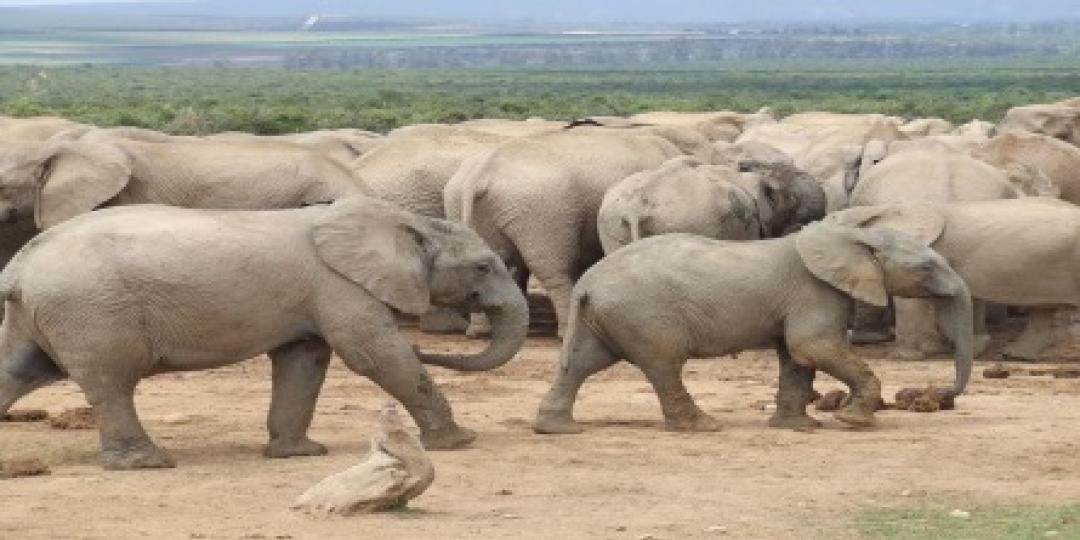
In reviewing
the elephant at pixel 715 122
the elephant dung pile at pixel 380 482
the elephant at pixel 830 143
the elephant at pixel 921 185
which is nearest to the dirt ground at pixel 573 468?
the elephant dung pile at pixel 380 482

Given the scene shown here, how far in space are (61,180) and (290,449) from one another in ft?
15.2

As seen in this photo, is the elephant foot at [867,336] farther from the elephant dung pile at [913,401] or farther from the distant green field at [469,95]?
the distant green field at [469,95]

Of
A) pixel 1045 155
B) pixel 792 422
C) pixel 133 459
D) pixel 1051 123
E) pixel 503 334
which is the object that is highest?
pixel 503 334

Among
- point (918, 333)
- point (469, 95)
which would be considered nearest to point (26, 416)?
point (918, 333)

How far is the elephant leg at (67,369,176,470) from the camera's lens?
12.9m

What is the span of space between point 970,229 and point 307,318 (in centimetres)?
682

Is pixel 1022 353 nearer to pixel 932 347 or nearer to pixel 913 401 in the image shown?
pixel 932 347

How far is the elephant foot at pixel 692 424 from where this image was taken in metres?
14.6

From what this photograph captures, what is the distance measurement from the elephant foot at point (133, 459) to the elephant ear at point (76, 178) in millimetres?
4506

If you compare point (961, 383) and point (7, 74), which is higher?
point (961, 383)

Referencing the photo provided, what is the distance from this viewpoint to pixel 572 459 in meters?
13.4

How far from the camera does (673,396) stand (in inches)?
576

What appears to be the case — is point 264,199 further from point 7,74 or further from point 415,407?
point 7,74

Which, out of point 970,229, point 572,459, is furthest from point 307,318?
point 970,229
